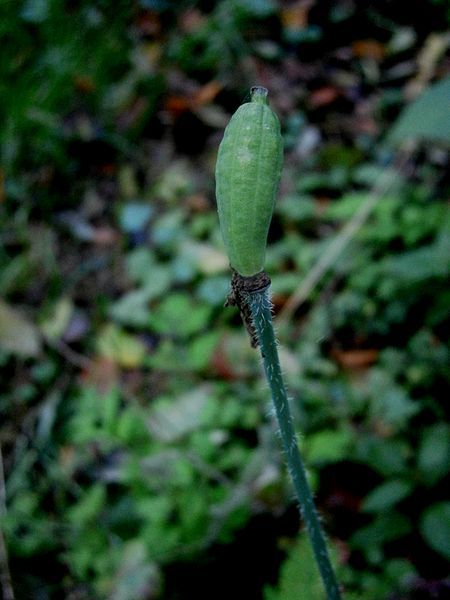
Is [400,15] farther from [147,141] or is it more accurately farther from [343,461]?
[343,461]

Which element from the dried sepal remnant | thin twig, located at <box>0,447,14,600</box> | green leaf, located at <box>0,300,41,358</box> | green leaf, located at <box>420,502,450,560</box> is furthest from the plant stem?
green leaf, located at <box>0,300,41,358</box>

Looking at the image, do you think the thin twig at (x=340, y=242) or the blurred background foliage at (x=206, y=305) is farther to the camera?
the thin twig at (x=340, y=242)

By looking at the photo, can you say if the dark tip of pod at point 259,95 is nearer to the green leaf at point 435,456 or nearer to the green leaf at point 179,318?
the green leaf at point 435,456

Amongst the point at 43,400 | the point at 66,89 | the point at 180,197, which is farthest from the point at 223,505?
the point at 66,89

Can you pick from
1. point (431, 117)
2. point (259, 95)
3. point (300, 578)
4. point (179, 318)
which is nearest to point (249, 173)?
point (259, 95)

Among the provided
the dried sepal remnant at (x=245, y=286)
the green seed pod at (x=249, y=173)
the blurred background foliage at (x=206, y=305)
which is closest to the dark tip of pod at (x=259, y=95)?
the green seed pod at (x=249, y=173)

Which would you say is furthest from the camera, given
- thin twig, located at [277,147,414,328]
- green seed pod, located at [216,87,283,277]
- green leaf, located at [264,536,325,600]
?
thin twig, located at [277,147,414,328]

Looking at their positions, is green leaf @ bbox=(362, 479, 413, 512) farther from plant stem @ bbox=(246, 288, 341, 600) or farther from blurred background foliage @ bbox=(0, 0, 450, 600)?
plant stem @ bbox=(246, 288, 341, 600)
